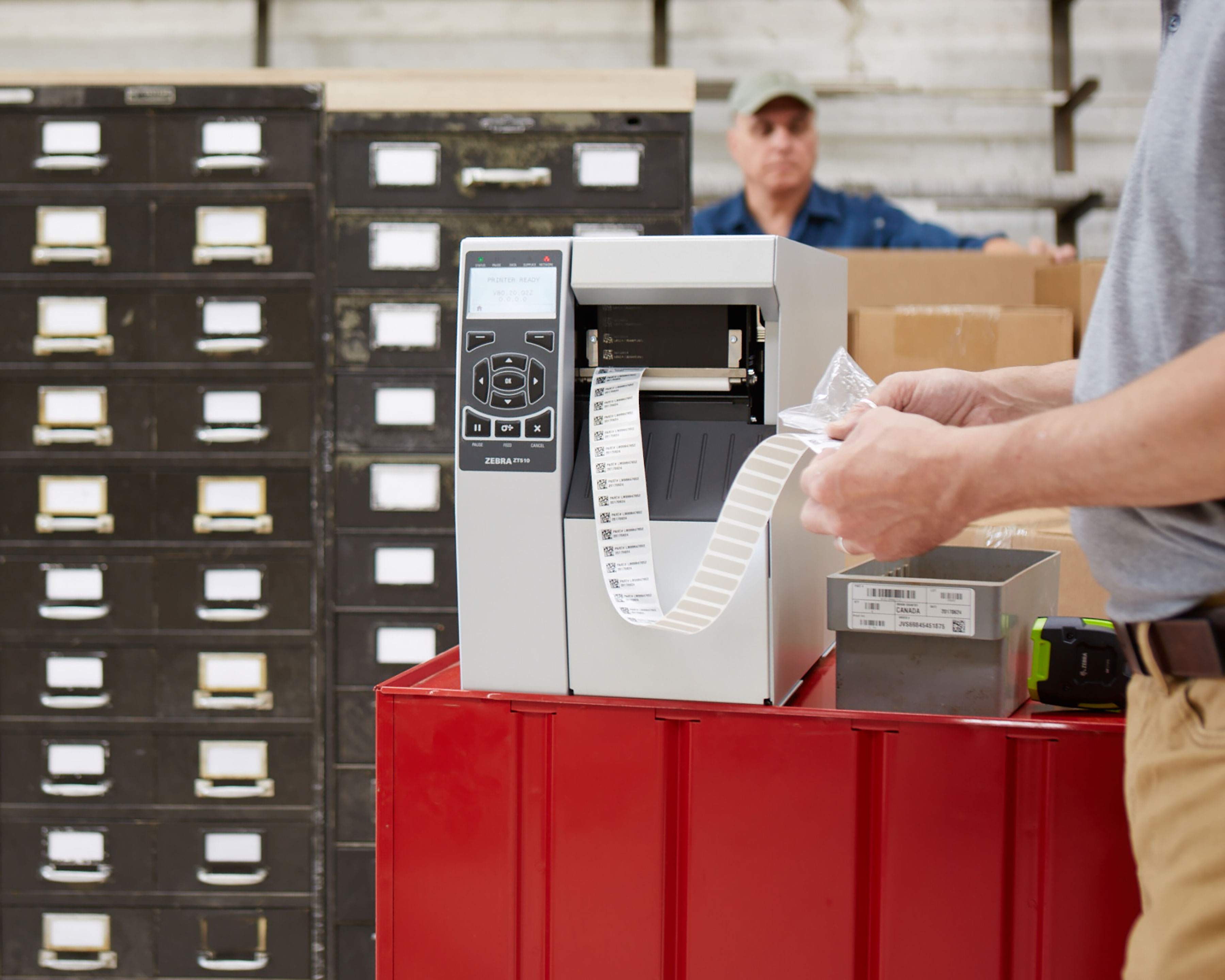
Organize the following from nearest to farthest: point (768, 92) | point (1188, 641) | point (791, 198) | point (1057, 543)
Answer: point (1188, 641) → point (1057, 543) → point (768, 92) → point (791, 198)

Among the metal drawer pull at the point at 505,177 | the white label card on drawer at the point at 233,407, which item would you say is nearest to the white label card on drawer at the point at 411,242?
the metal drawer pull at the point at 505,177

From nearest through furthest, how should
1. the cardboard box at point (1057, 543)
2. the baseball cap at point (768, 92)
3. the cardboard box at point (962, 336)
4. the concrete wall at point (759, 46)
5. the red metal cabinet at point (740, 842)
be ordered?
the red metal cabinet at point (740, 842) → the cardboard box at point (1057, 543) → the cardboard box at point (962, 336) → the baseball cap at point (768, 92) → the concrete wall at point (759, 46)

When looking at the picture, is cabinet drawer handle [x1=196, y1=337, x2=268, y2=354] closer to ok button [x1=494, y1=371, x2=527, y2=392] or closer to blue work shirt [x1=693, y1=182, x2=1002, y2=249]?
blue work shirt [x1=693, y1=182, x2=1002, y2=249]

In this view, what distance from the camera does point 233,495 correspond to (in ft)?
7.30

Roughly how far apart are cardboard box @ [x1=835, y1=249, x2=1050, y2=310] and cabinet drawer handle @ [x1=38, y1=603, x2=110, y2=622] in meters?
1.67

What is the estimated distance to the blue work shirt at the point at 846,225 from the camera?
2832mm

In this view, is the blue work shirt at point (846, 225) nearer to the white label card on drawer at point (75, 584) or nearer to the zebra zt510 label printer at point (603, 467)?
the white label card on drawer at point (75, 584)

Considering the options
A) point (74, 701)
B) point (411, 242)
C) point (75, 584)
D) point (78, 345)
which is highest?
point (411, 242)

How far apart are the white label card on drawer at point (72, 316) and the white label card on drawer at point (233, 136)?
387 mm

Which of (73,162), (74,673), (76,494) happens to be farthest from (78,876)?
(73,162)

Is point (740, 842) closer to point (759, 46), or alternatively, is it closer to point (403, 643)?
point (403, 643)

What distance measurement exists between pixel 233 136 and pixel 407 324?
1.71 feet

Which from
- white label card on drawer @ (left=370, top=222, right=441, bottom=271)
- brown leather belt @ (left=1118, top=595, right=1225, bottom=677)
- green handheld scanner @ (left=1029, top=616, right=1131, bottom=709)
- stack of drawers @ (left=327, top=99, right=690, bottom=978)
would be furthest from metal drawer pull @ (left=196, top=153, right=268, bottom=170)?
brown leather belt @ (left=1118, top=595, right=1225, bottom=677)

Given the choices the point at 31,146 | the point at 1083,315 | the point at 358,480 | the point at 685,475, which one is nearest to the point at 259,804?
the point at 358,480
